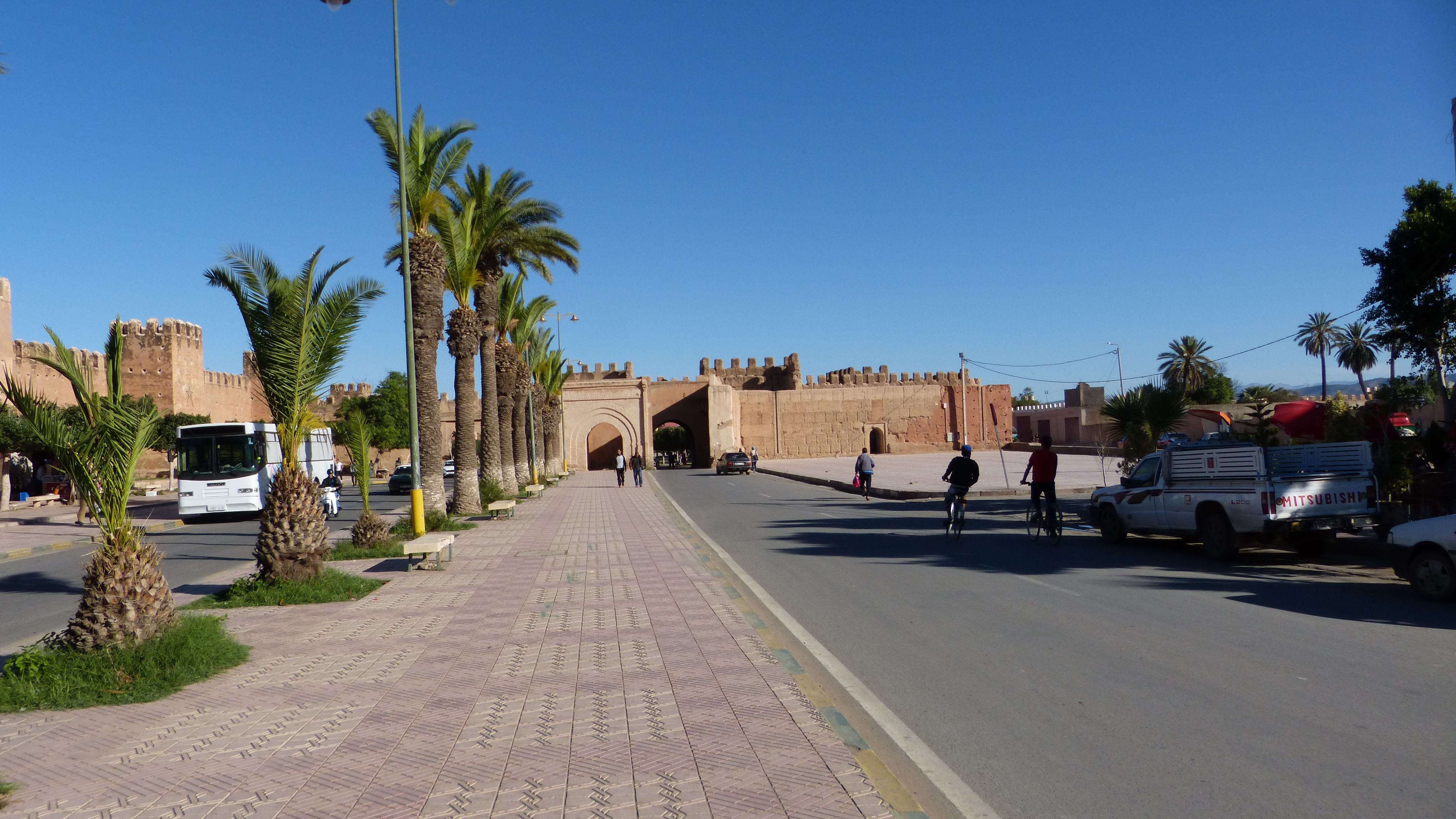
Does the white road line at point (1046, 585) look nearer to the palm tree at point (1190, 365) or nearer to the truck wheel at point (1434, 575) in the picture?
the truck wheel at point (1434, 575)

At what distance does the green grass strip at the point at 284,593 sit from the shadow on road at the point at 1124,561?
6432mm

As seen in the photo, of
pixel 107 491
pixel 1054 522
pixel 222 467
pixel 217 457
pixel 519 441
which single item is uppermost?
pixel 519 441

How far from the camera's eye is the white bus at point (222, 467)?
24359mm

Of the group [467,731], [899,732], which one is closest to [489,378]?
[467,731]

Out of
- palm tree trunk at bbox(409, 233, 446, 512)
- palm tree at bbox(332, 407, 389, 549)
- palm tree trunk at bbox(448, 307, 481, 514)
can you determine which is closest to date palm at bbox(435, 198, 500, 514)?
palm tree trunk at bbox(448, 307, 481, 514)

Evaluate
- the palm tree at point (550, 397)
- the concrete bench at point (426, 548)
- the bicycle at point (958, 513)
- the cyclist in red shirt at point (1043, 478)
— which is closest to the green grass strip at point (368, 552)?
the concrete bench at point (426, 548)

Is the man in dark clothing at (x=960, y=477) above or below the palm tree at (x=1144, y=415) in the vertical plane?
below

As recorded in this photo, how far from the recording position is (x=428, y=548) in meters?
12.7

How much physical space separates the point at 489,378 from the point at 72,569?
1320 centimetres

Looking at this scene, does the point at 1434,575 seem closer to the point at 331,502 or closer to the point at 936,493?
the point at 936,493

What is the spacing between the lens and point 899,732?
17.8 feet

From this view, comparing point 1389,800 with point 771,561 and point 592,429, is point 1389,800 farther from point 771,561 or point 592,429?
point 592,429

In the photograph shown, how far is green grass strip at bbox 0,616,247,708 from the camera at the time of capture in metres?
6.36

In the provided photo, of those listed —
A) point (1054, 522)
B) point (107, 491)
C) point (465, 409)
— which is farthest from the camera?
point (465, 409)
